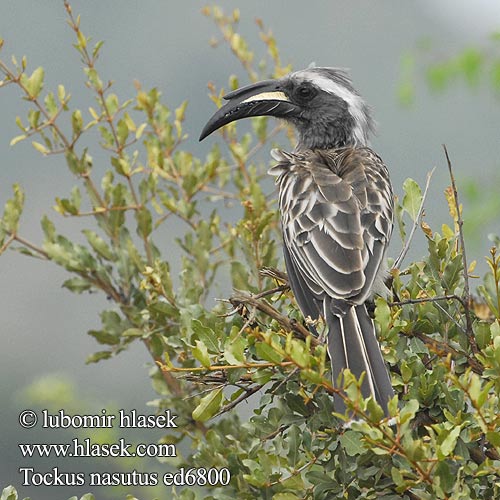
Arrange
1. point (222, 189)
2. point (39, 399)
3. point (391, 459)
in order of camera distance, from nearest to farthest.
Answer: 1. point (391, 459)
2. point (222, 189)
3. point (39, 399)

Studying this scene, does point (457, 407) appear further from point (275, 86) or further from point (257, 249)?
point (275, 86)

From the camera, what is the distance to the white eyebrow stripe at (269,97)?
4385mm

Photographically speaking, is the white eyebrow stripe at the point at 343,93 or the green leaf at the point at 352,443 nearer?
the green leaf at the point at 352,443

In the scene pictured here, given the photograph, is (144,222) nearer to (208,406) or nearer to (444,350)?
(208,406)

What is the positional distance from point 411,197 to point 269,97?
1.75 metres

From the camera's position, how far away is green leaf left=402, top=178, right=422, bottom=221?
2857 mm

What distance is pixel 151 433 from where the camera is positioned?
375 centimetres

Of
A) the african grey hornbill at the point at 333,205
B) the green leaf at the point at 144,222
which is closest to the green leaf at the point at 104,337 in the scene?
the green leaf at the point at 144,222

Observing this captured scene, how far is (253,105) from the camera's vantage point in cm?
439

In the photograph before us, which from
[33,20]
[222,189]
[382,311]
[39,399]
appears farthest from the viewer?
[33,20]

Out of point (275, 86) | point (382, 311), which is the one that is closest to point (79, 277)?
point (275, 86)

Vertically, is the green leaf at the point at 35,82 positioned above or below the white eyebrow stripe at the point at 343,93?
below

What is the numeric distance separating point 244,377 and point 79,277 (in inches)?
57.2

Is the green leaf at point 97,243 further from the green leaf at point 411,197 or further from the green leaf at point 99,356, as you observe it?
the green leaf at point 411,197
